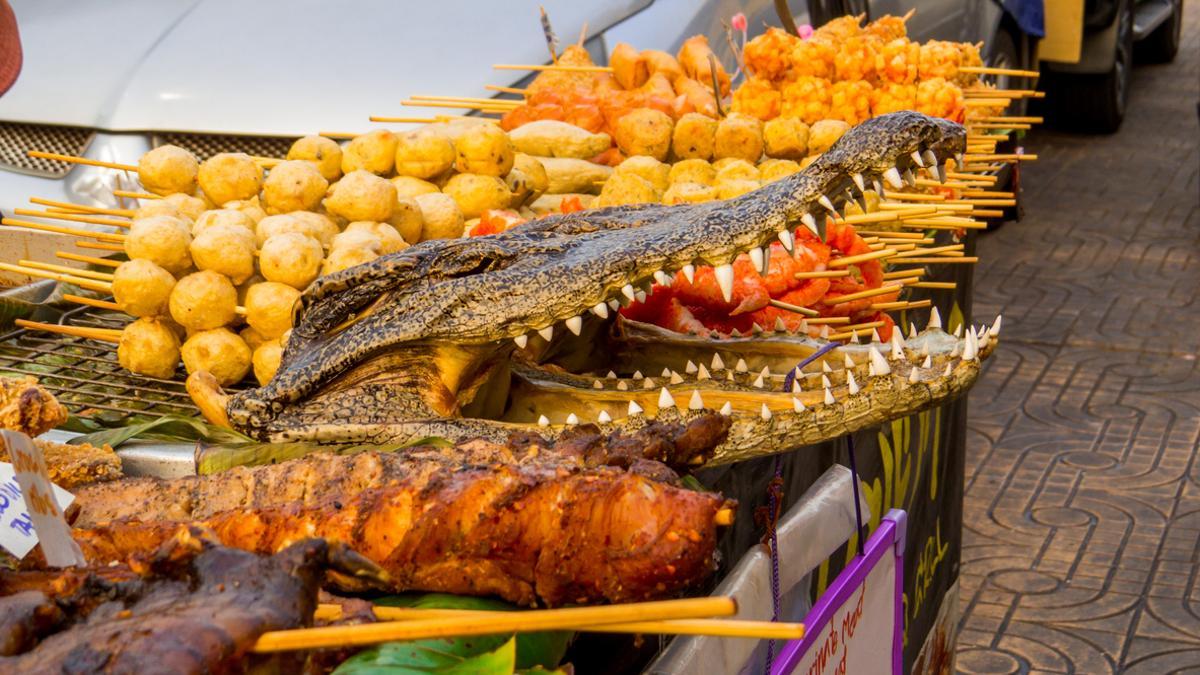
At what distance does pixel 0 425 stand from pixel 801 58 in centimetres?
312

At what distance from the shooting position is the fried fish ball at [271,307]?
271cm

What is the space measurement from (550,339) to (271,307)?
80cm

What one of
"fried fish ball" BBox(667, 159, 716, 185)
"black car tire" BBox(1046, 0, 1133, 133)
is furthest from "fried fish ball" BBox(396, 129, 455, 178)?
"black car tire" BBox(1046, 0, 1133, 133)

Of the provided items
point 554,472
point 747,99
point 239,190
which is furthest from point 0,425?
point 747,99

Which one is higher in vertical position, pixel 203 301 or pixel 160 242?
pixel 160 242

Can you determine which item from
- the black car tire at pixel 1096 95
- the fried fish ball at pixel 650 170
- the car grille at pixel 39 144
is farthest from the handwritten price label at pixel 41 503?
the black car tire at pixel 1096 95

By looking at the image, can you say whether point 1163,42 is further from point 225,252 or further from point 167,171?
point 225,252

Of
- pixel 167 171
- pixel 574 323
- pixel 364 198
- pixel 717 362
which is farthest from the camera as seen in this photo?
pixel 167 171

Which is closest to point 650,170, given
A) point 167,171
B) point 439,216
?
point 439,216

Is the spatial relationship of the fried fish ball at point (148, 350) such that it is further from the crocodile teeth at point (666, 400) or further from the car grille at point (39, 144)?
the car grille at point (39, 144)

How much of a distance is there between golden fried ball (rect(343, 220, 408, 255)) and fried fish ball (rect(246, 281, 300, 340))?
20 cm

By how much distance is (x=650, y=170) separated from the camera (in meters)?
3.69

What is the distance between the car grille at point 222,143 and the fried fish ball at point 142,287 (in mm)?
2659

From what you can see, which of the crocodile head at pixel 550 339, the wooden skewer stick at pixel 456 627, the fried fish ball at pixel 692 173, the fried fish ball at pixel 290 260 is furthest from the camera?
the fried fish ball at pixel 692 173
